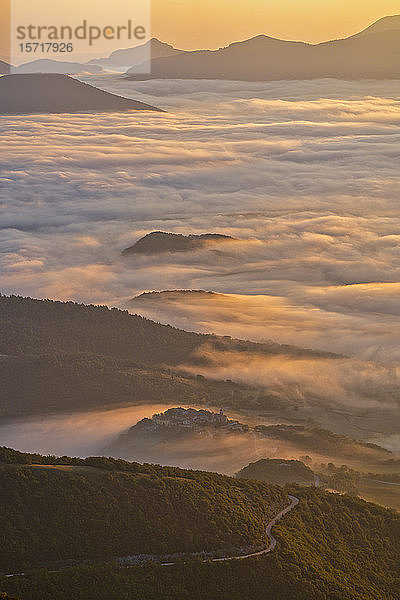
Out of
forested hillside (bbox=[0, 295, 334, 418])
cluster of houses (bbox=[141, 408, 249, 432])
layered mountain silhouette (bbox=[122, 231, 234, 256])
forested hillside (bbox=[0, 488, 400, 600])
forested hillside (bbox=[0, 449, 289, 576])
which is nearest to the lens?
forested hillside (bbox=[0, 488, 400, 600])

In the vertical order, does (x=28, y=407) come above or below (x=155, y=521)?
below

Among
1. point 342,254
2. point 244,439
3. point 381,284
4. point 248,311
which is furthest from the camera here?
point 342,254

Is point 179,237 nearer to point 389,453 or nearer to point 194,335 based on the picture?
point 194,335

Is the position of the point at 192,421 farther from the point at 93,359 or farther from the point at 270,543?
the point at 270,543

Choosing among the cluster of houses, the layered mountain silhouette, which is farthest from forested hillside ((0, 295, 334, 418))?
the layered mountain silhouette

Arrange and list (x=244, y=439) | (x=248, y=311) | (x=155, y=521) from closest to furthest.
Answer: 1. (x=155, y=521)
2. (x=244, y=439)
3. (x=248, y=311)

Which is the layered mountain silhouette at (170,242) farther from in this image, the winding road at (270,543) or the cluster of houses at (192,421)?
the winding road at (270,543)

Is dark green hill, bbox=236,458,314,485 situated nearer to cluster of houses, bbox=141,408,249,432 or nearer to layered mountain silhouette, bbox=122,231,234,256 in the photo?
cluster of houses, bbox=141,408,249,432

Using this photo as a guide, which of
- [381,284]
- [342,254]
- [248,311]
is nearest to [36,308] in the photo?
[248,311]
